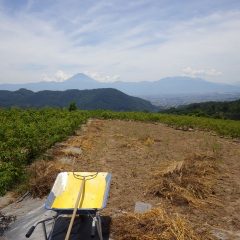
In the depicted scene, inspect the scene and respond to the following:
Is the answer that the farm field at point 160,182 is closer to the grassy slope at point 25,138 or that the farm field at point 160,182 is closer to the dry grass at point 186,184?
the dry grass at point 186,184

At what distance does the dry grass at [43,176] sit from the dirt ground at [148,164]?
0.82m

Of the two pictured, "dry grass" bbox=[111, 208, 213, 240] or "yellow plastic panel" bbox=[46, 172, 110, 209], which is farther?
"yellow plastic panel" bbox=[46, 172, 110, 209]

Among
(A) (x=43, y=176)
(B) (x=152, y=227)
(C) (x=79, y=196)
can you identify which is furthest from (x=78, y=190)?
(A) (x=43, y=176)

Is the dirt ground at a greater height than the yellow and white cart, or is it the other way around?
the yellow and white cart

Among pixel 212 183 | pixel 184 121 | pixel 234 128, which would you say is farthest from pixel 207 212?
pixel 184 121

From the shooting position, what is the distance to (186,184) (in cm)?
976

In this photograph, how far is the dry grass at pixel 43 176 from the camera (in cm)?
941

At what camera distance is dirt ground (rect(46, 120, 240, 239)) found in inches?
322

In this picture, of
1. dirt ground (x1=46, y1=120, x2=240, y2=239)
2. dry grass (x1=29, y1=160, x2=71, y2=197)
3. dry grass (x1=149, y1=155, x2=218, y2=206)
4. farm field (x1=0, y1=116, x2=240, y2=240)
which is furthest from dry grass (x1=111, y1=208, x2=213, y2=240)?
dry grass (x1=29, y1=160, x2=71, y2=197)

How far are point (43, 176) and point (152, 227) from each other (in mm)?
4086

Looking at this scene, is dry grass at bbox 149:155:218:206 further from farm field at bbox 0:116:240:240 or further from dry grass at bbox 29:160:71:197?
dry grass at bbox 29:160:71:197

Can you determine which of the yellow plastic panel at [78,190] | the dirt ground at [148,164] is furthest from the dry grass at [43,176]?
the yellow plastic panel at [78,190]

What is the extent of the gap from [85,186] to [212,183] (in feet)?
15.0

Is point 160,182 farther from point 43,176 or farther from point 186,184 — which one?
point 43,176
